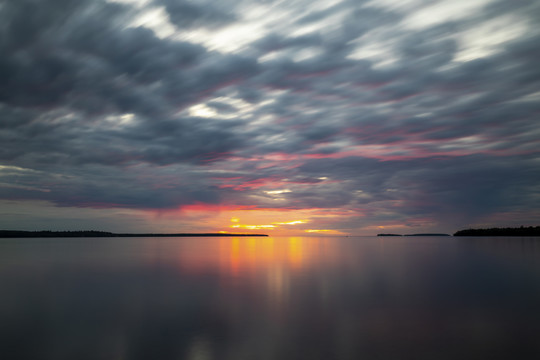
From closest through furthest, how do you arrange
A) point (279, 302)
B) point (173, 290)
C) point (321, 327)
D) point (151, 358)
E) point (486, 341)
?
point (151, 358) < point (486, 341) < point (321, 327) < point (279, 302) < point (173, 290)

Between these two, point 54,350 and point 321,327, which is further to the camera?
point 321,327

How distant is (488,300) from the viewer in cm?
2909

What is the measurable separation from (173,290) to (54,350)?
16366 mm

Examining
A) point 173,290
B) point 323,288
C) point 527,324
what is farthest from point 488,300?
point 173,290

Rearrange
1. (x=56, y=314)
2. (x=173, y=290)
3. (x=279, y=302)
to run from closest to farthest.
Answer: (x=56, y=314) → (x=279, y=302) → (x=173, y=290)

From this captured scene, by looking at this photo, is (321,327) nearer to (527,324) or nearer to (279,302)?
(279,302)

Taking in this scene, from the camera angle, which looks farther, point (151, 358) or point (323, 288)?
point (323, 288)

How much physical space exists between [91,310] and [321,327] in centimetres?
1522

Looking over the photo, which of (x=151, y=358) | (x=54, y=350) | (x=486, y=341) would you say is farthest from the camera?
(x=486, y=341)

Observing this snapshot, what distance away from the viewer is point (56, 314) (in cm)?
2327

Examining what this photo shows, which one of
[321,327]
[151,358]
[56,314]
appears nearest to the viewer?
[151,358]

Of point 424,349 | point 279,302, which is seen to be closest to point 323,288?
point 279,302

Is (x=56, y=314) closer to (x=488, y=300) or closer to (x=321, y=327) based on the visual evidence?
(x=321, y=327)

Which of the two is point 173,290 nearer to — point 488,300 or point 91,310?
point 91,310
